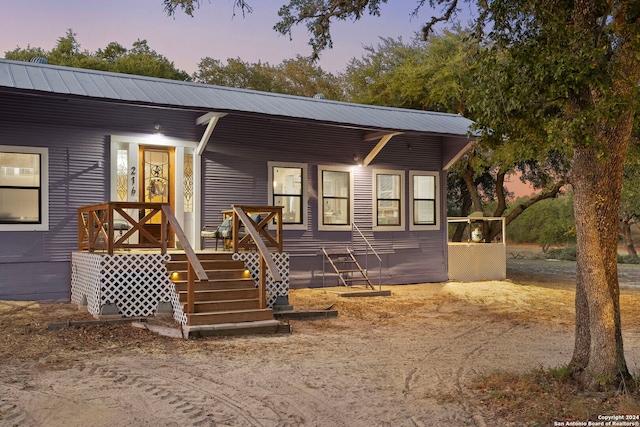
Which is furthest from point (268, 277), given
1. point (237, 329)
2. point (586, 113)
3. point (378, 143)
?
point (586, 113)

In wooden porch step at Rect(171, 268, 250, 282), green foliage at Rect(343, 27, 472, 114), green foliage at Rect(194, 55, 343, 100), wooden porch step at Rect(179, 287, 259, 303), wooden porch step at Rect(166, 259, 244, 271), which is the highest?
green foliage at Rect(194, 55, 343, 100)

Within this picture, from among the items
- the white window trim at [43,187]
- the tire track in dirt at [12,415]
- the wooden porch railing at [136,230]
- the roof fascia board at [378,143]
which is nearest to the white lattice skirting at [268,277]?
the wooden porch railing at [136,230]

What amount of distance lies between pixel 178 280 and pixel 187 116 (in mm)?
4245

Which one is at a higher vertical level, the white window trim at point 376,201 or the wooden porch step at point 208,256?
the white window trim at point 376,201

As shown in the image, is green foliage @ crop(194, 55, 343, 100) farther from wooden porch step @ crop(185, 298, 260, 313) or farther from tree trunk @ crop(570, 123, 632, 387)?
tree trunk @ crop(570, 123, 632, 387)

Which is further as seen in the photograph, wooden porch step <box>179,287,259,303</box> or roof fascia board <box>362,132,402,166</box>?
roof fascia board <box>362,132,402,166</box>

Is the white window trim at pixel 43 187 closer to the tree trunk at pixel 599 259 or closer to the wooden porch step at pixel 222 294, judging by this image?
the wooden porch step at pixel 222 294

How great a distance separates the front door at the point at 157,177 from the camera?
12047 mm

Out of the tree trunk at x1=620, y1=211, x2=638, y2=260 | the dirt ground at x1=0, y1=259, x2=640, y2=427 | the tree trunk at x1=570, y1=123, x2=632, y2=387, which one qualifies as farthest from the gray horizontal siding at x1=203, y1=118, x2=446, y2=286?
the tree trunk at x1=620, y1=211, x2=638, y2=260

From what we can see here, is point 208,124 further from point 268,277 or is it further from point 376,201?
point 376,201

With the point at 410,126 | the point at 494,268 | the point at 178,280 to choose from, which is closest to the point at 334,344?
the point at 178,280

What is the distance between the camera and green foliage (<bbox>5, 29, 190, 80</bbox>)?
82.3 feet

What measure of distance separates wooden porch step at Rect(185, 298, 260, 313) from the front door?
135 inches

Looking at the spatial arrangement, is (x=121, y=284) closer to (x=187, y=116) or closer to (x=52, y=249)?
(x=52, y=249)
